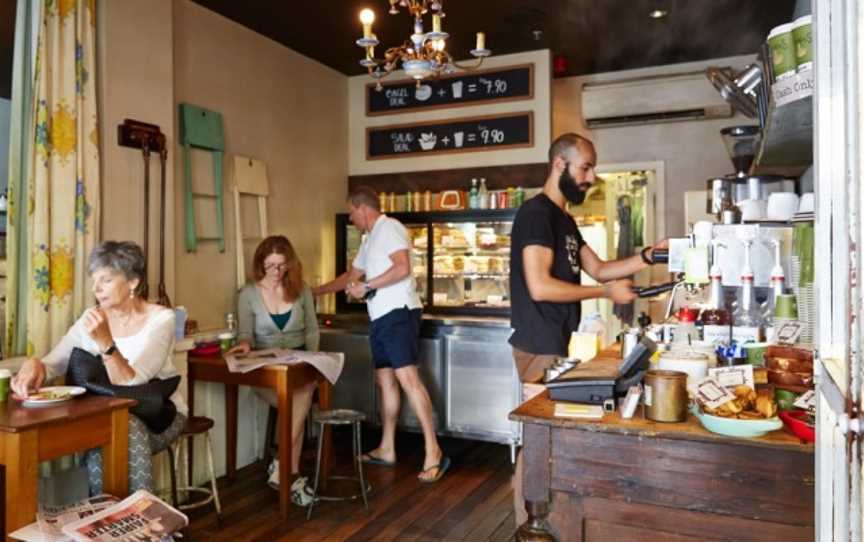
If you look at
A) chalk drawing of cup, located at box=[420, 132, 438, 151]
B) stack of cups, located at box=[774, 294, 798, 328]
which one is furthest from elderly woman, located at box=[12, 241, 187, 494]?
chalk drawing of cup, located at box=[420, 132, 438, 151]

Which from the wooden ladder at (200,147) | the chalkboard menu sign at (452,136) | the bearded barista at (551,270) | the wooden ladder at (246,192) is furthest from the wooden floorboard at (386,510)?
the chalkboard menu sign at (452,136)

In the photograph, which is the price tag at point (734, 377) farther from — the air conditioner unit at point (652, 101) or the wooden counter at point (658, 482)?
the air conditioner unit at point (652, 101)

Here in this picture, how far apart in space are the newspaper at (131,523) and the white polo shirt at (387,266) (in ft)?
6.17

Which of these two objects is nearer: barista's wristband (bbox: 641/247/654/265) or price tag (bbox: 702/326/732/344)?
price tag (bbox: 702/326/732/344)

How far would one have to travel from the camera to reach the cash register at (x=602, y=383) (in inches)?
64.7

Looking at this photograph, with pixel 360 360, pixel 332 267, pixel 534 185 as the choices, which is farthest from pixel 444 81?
pixel 360 360

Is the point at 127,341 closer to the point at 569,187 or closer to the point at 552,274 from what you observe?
the point at 552,274

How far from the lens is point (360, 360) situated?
4.60 metres

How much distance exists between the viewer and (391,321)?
12.8ft

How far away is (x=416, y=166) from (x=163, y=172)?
7.12ft

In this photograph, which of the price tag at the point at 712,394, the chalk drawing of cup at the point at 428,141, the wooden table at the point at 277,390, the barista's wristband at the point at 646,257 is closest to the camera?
the price tag at the point at 712,394

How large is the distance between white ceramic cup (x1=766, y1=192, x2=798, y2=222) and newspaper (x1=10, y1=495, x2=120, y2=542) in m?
2.48

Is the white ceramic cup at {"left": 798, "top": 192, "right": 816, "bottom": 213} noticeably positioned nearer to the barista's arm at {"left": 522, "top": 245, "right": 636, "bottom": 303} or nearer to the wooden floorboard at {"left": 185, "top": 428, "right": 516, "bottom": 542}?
the barista's arm at {"left": 522, "top": 245, "right": 636, "bottom": 303}

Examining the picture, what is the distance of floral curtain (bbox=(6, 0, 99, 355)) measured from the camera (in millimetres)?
2811
